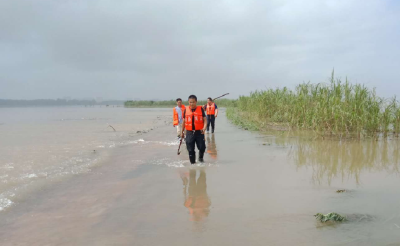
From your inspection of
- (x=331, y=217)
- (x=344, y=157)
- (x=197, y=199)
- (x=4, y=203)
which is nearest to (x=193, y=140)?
(x=197, y=199)

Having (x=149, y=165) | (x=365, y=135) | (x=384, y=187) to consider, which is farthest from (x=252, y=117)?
(x=384, y=187)

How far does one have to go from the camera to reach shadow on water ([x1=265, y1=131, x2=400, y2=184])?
628 cm

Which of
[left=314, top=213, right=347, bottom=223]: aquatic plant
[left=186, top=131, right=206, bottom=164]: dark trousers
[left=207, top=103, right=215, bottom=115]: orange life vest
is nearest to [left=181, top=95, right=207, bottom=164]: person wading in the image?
[left=186, top=131, right=206, bottom=164]: dark trousers

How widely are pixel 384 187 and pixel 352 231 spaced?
2.16 metres

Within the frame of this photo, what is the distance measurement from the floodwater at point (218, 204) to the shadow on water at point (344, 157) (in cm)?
3

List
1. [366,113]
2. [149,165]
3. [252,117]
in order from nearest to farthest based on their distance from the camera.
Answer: [149,165]
[366,113]
[252,117]

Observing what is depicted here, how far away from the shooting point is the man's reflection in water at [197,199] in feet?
13.7

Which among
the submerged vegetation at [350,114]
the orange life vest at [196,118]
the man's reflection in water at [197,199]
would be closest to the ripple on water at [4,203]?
the man's reflection in water at [197,199]

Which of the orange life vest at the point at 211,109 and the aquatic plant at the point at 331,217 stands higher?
the orange life vest at the point at 211,109

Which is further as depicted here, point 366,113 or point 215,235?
point 366,113

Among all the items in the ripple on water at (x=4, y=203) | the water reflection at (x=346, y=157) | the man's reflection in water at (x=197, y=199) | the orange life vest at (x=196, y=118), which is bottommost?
the ripple on water at (x=4, y=203)

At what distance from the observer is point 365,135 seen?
1142cm

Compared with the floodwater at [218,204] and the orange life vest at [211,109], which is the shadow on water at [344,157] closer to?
the floodwater at [218,204]

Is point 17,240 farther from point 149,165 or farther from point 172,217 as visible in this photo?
point 149,165
